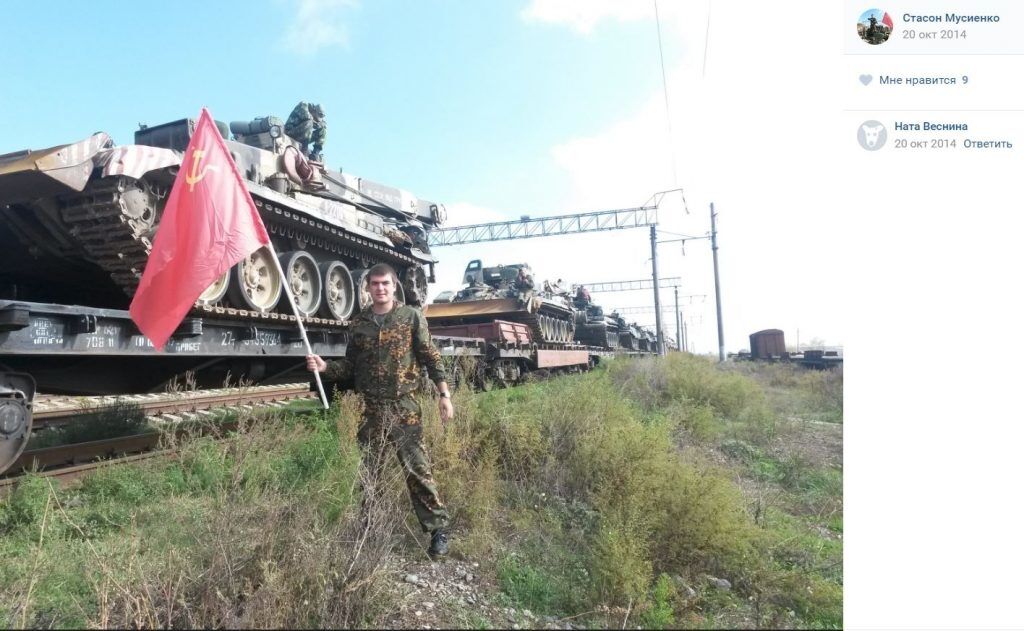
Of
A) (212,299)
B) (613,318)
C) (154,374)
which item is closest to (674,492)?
(212,299)

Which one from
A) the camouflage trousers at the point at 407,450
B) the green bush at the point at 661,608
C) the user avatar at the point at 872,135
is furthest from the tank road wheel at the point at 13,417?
the user avatar at the point at 872,135

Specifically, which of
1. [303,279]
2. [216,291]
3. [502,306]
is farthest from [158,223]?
[502,306]

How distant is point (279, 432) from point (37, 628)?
2263 mm

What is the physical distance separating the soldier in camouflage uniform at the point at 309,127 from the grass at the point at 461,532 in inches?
205

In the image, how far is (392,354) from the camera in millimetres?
3475

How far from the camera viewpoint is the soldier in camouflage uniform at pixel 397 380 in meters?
3.34

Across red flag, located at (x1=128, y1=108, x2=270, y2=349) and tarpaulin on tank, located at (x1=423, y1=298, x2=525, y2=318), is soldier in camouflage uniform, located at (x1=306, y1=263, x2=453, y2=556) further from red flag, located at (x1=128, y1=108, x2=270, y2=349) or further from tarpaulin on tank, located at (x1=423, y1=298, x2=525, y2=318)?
tarpaulin on tank, located at (x1=423, y1=298, x2=525, y2=318)

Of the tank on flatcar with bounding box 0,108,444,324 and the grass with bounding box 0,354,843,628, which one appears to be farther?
the tank on flatcar with bounding box 0,108,444,324

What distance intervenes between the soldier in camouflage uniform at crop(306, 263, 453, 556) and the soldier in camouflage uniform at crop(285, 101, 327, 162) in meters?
6.27

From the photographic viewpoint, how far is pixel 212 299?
552 centimetres

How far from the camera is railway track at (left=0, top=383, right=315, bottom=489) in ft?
15.2

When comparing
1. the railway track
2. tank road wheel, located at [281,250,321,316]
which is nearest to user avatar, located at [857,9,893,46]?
the railway track

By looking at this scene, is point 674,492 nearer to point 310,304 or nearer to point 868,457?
point 868,457

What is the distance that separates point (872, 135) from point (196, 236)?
342cm
